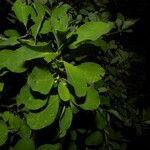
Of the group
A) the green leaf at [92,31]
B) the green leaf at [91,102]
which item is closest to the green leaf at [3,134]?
the green leaf at [91,102]

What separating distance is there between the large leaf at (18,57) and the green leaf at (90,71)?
0.46 feet

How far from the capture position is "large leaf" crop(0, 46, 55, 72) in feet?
3.03

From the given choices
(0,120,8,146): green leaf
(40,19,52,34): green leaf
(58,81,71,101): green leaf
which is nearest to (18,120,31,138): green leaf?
(0,120,8,146): green leaf

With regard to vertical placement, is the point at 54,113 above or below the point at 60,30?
below

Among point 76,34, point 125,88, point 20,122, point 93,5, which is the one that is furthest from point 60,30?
point 125,88

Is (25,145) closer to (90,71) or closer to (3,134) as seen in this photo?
(3,134)

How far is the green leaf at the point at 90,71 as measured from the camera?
104 cm

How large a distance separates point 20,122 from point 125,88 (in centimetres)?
115

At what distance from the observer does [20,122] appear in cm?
130

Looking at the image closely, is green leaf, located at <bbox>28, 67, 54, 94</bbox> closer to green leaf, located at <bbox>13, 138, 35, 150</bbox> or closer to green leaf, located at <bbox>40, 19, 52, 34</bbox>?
green leaf, located at <bbox>40, 19, 52, 34</bbox>

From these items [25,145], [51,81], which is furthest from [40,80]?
[25,145]

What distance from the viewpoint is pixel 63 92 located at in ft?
3.43

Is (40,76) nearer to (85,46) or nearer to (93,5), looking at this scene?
(85,46)

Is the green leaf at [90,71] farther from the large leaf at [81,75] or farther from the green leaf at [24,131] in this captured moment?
the green leaf at [24,131]
